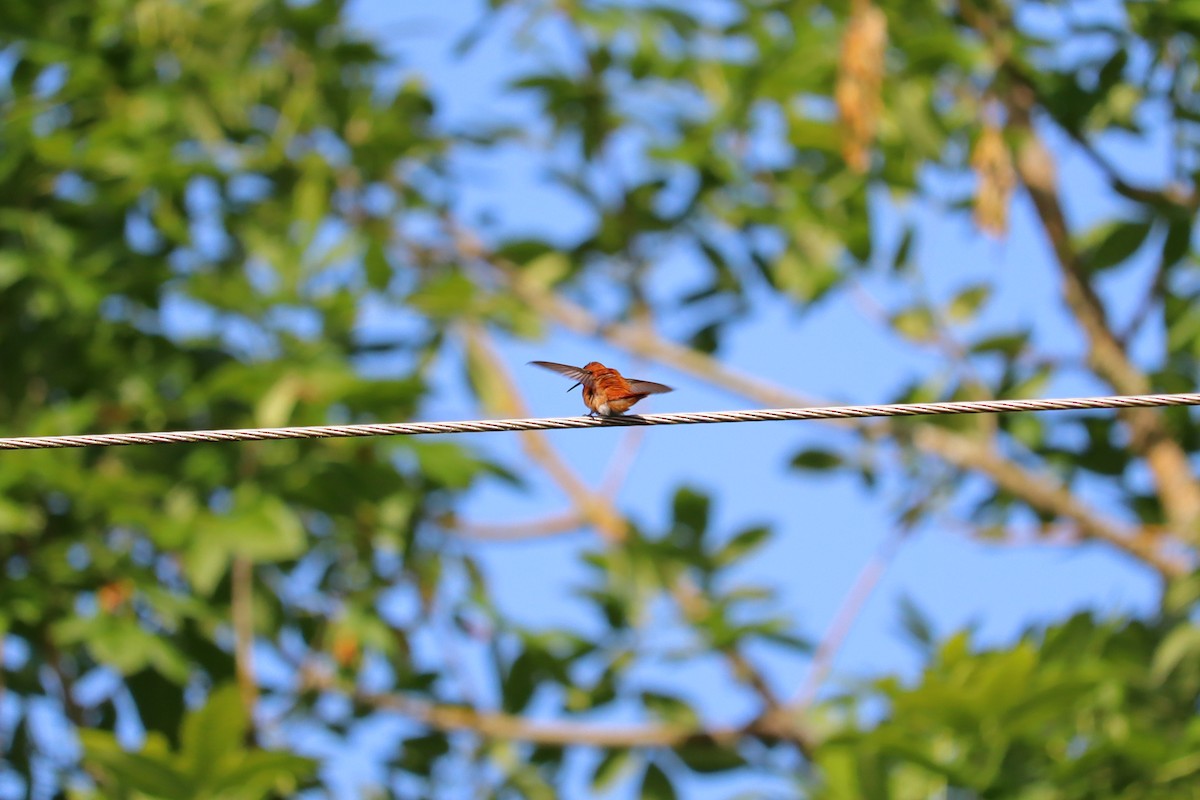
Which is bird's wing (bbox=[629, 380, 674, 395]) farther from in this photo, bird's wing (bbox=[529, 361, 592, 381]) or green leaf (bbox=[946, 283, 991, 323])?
green leaf (bbox=[946, 283, 991, 323])

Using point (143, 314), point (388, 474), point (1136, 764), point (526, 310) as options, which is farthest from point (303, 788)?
point (1136, 764)

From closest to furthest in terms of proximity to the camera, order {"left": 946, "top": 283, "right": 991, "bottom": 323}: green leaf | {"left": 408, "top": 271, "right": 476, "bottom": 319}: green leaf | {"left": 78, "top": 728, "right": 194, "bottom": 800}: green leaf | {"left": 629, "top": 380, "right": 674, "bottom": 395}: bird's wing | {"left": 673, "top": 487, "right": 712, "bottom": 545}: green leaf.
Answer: {"left": 629, "top": 380, "right": 674, "bottom": 395}: bird's wing → {"left": 78, "top": 728, "right": 194, "bottom": 800}: green leaf → {"left": 673, "top": 487, "right": 712, "bottom": 545}: green leaf → {"left": 408, "top": 271, "right": 476, "bottom": 319}: green leaf → {"left": 946, "top": 283, "right": 991, "bottom": 323}: green leaf

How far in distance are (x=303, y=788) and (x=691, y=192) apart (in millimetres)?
2605

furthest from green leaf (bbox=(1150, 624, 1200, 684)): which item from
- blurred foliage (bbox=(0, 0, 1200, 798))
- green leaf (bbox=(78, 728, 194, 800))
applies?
green leaf (bbox=(78, 728, 194, 800))

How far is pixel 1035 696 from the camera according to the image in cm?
418

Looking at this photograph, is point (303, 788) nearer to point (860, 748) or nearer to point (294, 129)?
point (860, 748)

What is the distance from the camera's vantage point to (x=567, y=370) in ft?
12.3

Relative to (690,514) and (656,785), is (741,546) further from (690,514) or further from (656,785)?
(656,785)

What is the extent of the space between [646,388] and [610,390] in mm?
75

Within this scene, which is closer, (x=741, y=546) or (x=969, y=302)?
(x=741, y=546)

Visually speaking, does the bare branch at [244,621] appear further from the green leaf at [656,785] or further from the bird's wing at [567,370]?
the bird's wing at [567,370]

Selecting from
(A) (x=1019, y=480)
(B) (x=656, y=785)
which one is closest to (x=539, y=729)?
(B) (x=656, y=785)

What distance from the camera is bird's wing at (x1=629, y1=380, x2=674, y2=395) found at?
3.46m

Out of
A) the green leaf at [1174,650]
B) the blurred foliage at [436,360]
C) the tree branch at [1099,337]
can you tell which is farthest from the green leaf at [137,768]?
the tree branch at [1099,337]
